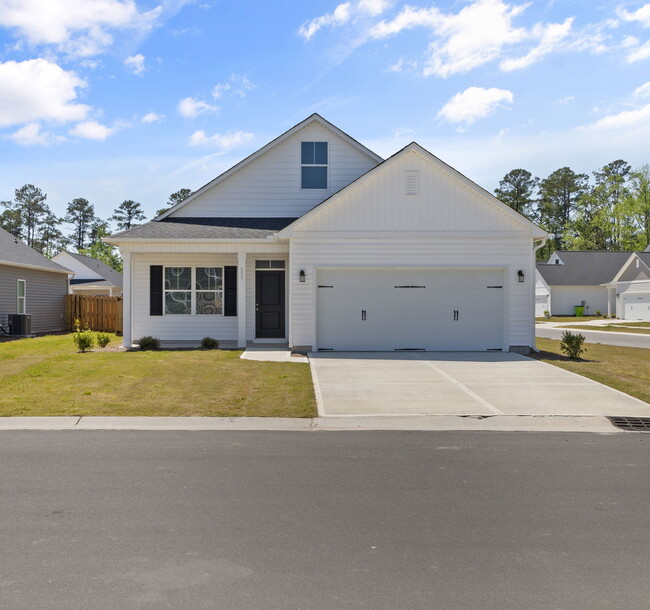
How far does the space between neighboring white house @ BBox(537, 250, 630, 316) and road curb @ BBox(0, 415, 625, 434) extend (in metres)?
43.5

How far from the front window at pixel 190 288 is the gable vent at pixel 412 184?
20.6 ft

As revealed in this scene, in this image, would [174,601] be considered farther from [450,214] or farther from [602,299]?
[602,299]

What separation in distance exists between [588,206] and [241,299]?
2644 inches

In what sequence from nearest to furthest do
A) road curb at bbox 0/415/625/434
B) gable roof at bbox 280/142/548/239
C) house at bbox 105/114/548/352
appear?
1. road curb at bbox 0/415/625/434
2. gable roof at bbox 280/142/548/239
3. house at bbox 105/114/548/352

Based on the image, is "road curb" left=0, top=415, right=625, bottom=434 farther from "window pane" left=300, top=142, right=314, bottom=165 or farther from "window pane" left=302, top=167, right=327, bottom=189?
"window pane" left=300, top=142, right=314, bottom=165

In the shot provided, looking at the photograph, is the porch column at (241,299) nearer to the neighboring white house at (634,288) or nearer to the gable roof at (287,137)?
the gable roof at (287,137)

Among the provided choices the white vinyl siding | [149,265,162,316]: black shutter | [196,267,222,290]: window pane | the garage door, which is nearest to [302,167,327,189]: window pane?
the white vinyl siding

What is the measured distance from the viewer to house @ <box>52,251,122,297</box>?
42.4 m

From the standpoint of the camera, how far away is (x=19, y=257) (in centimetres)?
2433

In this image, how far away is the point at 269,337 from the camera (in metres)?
17.8

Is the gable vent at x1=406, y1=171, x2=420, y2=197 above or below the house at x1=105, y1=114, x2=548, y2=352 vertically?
above

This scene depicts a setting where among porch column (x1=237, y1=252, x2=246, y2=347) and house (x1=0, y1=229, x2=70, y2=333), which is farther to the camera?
house (x1=0, y1=229, x2=70, y2=333)

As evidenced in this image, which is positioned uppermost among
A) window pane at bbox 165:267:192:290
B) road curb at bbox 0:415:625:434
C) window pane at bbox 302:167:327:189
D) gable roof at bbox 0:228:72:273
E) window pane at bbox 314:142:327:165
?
window pane at bbox 314:142:327:165

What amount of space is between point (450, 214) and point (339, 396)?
7931 mm
